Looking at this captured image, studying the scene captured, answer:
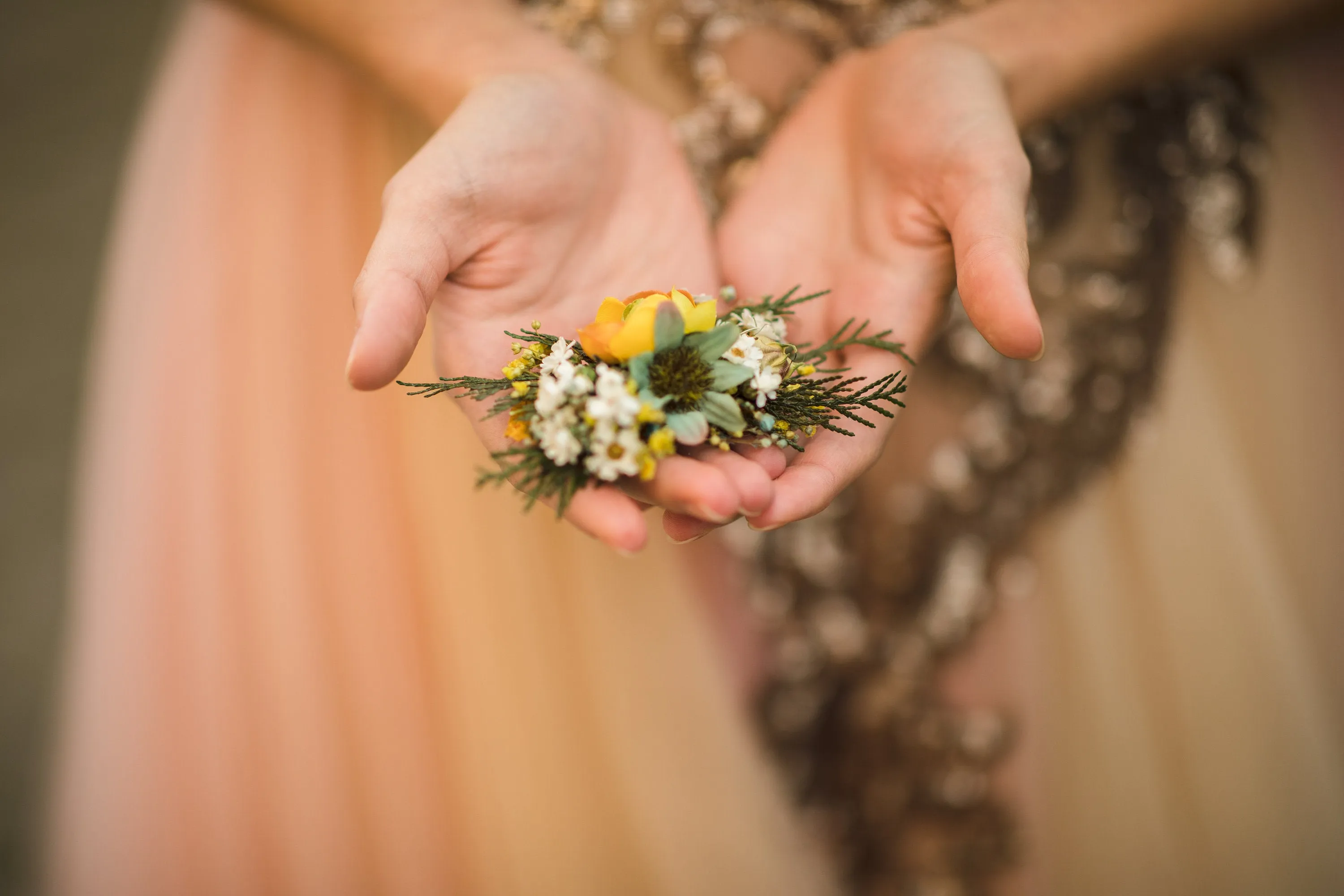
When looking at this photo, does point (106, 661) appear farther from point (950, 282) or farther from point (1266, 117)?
point (1266, 117)

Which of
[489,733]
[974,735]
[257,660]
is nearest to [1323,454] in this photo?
[974,735]

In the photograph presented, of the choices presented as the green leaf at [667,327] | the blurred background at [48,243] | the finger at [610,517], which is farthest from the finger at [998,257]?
the blurred background at [48,243]

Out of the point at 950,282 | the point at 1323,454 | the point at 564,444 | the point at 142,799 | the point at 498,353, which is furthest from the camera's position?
the point at 1323,454

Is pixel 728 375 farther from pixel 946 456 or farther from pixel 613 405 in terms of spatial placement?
pixel 946 456

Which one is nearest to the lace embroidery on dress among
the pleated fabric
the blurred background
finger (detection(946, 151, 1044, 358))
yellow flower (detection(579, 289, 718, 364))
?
the pleated fabric

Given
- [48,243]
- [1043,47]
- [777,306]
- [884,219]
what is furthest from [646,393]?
[48,243]

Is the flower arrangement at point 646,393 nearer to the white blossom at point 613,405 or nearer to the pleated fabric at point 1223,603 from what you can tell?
the white blossom at point 613,405
